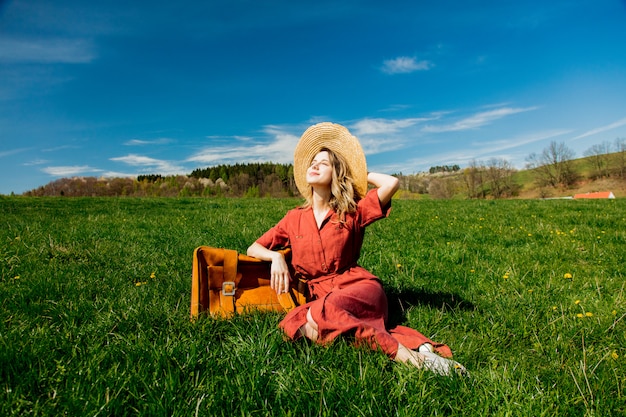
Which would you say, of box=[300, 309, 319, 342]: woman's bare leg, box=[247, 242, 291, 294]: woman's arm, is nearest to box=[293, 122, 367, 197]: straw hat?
box=[247, 242, 291, 294]: woman's arm

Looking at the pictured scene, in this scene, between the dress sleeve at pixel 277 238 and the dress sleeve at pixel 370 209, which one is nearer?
the dress sleeve at pixel 370 209

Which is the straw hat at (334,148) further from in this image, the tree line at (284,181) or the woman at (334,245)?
the tree line at (284,181)

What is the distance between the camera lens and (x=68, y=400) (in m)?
2.14

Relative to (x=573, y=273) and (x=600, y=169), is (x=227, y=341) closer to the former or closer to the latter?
(x=573, y=273)

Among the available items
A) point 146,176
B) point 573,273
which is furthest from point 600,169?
point 573,273

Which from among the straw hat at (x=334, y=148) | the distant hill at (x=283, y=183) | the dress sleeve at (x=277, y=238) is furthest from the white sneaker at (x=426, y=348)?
the distant hill at (x=283, y=183)

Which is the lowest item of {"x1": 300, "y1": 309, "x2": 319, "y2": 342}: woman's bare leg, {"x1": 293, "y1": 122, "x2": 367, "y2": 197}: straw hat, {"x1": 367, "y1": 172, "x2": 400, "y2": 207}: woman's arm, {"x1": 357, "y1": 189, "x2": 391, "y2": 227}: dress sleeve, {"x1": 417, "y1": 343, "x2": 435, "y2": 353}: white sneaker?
{"x1": 417, "y1": 343, "x2": 435, "y2": 353}: white sneaker

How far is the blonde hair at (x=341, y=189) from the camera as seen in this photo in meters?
3.56

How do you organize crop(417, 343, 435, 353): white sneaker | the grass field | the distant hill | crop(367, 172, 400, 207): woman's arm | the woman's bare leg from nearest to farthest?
the grass field
crop(417, 343, 435, 353): white sneaker
the woman's bare leg
crop(367, 172, 400, 207): woman's arm
the distant hill

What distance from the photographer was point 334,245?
3.49m

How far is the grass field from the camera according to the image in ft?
7.29

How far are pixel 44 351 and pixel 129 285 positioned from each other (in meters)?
1.76

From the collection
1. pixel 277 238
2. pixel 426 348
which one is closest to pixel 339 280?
pixel 277 238

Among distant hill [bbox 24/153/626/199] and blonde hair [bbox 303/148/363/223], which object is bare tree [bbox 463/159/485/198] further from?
blonde hair [bbox 303/148/363/223]
